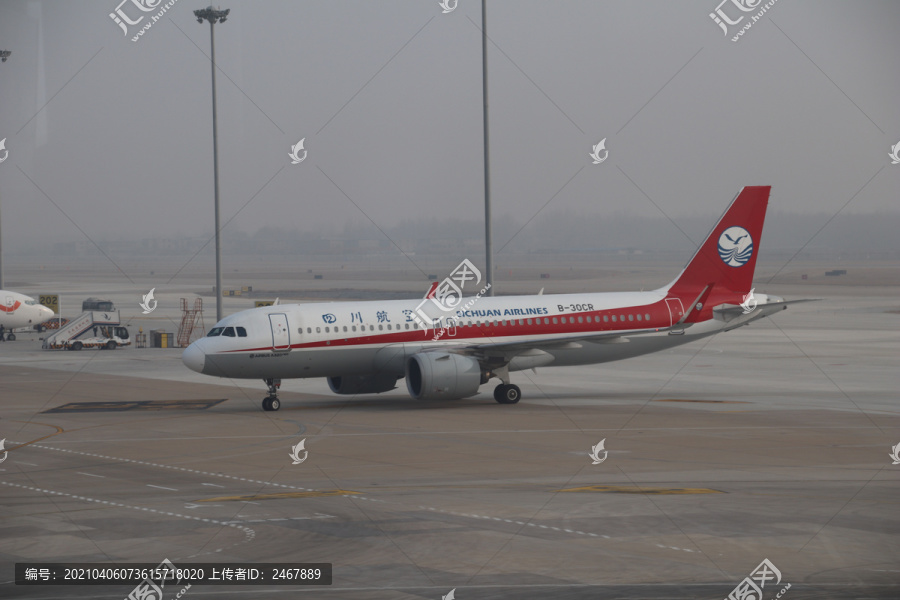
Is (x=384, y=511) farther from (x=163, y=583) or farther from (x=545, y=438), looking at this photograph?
(x=545, y=438)

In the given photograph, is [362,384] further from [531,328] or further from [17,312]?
[17,312]

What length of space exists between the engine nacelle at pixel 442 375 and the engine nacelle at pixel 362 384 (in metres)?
3.15

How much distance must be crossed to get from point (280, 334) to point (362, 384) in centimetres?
503

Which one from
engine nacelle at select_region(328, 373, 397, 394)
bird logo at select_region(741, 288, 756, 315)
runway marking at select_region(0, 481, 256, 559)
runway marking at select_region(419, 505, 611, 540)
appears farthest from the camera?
bird logo at select_region(741, 288, 756, 315)

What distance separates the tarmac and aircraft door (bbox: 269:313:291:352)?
2588 millimetres

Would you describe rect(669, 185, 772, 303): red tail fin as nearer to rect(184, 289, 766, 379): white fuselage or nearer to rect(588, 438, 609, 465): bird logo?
rect(184, 289, 766, 379): white fuselage

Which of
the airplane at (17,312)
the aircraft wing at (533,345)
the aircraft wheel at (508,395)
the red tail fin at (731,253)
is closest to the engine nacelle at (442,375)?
the aircraft wing at (533,345)

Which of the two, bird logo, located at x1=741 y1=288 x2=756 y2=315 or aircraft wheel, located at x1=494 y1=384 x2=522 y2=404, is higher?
bird logo, located at x1=741 y1=288 x2=756 y2=315

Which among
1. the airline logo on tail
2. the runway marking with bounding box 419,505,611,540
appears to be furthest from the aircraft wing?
the runway marking with bounding box 419,505,611,540

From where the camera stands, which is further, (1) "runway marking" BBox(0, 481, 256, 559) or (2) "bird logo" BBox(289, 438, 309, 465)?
(2) "bird logo" BBox(289, 438, 309, 465)

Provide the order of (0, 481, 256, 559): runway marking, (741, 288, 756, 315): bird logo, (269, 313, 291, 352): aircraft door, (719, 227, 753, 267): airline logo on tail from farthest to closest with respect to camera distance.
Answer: (719, 227, 753, 267): airline logo on tail
(741, 288, 756, 315): bird logo
(269, 313, 291, 352): aircraft door
(0, 481, 256, 559): runway marking

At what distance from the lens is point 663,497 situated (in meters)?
23.4

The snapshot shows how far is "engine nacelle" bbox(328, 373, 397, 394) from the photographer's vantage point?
43656mm

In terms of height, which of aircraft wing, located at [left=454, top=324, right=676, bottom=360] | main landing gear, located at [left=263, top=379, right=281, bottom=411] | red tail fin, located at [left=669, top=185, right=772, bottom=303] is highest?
red tail fin, located at [left=669, top=185, right=772, bottom=303]
